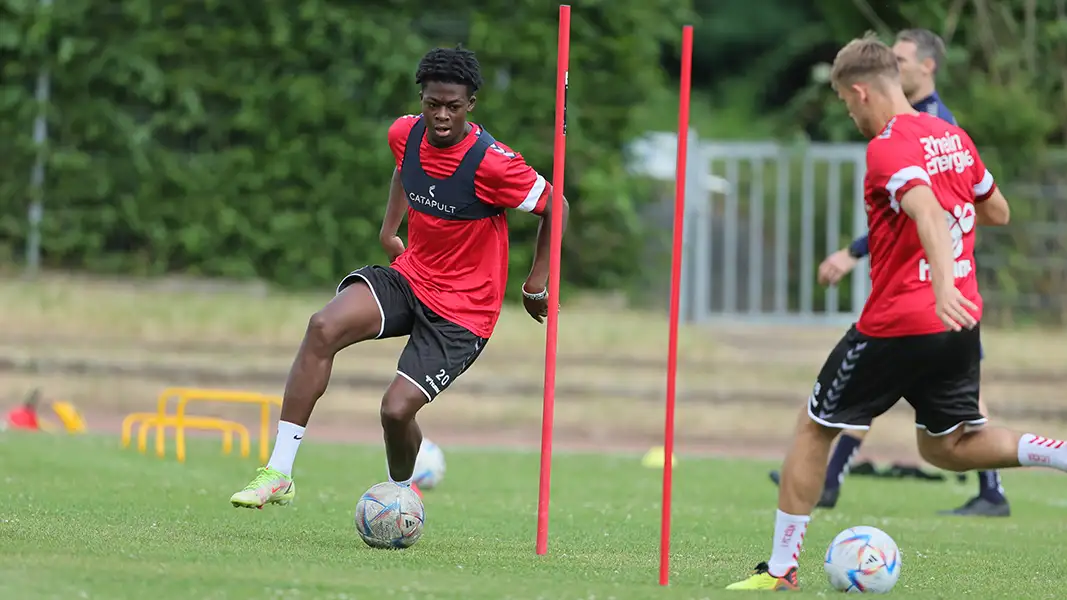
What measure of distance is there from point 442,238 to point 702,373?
858 centimetres

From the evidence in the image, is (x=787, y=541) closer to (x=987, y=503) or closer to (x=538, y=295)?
(x=538, y=295)

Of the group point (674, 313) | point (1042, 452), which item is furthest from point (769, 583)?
point (1042, 452)

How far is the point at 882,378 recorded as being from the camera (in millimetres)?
6270

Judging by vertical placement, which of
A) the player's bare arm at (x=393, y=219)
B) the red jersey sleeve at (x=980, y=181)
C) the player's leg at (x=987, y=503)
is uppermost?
the red jersey sleeve at (x=980, y=181)

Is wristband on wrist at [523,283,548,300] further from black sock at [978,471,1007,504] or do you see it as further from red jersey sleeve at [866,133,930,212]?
black sock at [978,471,1007,504]

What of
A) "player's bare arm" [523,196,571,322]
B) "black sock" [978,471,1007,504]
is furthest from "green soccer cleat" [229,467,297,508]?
"black sock" [978,471,1007,504]

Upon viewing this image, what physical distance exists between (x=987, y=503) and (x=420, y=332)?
400 cm

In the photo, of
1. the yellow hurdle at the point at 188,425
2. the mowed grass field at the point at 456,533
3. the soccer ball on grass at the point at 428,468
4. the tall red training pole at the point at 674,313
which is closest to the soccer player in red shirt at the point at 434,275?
the mowed grass field at the point at 456,533

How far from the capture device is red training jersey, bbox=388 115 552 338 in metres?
7.42

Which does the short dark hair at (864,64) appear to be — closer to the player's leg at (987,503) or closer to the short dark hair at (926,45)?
the short dark hair at (926,45)

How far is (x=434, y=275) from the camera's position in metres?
7.55

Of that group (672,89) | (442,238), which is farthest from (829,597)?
(672,89)

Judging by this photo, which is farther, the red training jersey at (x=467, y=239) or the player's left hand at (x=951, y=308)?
the red training jersey at (x=467, y=239)

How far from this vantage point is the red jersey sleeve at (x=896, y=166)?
6027mm
